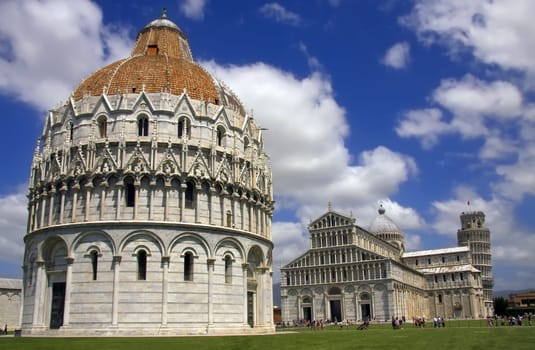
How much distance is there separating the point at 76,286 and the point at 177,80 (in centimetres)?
1890

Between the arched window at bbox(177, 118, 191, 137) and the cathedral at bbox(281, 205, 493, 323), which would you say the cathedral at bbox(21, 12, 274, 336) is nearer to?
the arched window at bbox(177, 118, 191, 137)

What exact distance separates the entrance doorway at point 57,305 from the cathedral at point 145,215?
0.31ft

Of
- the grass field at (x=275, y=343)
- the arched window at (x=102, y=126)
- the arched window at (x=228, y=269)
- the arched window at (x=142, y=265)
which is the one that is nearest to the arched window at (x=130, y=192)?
the arched window at (x=142, y=265)

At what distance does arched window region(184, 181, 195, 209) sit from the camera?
42.3m

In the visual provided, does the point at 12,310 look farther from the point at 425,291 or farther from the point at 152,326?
the point at 425,291

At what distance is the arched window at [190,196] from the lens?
139 ft

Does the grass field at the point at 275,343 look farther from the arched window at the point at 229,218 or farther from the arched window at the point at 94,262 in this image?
the arched window at the point at 229,218

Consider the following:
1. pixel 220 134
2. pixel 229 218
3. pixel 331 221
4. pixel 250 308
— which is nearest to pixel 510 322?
pixel 250 308

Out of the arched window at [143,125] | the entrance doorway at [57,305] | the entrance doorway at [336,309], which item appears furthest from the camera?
the entrance doorway at [336,309]

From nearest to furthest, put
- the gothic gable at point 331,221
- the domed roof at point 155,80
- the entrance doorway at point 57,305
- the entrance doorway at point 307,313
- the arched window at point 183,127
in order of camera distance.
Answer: the entrance doorway at point 57,305, the arched window at point 183,127, the domed roof at point 155,80, the entrance doorway at point 307,313, the gothic gable at point 331,221

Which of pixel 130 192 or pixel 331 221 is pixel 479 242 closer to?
pixel 331 221

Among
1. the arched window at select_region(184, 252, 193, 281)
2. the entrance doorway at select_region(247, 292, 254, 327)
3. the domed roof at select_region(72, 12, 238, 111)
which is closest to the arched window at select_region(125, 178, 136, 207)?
the arched window at select_region(184, 252, 193, 281)

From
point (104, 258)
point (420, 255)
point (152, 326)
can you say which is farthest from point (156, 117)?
point (420, 255)

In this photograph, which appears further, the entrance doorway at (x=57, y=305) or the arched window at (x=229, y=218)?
the arched window at (x=229, y=218)
